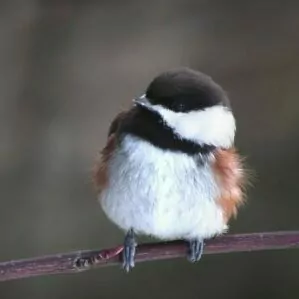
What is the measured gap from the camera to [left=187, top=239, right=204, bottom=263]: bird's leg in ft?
4.17

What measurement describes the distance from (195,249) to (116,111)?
1.01 m

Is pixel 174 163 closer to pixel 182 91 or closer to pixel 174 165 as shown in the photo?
pixel 174 165

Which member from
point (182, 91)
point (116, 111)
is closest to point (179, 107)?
point (182, 91)

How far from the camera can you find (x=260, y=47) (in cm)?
227

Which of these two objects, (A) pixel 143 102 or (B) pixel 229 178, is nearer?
(A) pixel 143 102

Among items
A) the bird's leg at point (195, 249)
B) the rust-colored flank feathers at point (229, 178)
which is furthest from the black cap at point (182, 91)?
the bird's leg at point (195, 249)

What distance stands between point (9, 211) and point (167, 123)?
4.14 feet

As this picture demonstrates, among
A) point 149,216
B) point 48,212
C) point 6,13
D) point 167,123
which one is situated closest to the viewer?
point 167,123

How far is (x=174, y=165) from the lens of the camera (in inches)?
47.9

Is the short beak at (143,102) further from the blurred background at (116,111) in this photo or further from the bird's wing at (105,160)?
the blurred background at (116,111)

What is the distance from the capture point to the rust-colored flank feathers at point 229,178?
128cm

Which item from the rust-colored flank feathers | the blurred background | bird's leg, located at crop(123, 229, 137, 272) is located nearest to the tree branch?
bird's leg, located at crop(123, 229, 137, 272)

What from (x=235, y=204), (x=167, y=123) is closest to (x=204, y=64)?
(x=235, y=204)

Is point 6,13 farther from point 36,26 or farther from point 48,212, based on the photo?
point 48,212
